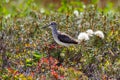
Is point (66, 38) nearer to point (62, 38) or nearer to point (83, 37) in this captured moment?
point (62, 38)

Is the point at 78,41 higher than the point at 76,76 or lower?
higher

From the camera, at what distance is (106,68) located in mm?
8039

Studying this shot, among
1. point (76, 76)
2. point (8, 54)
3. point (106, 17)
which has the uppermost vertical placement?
point (106, 17)

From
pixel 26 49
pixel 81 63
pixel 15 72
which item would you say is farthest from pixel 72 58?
pixel 15 72

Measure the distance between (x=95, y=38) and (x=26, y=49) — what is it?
107 centimetres

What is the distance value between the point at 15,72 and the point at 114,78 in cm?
129

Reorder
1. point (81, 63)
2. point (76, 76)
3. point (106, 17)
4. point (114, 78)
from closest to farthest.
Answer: point (76, 76) < point (114, 78) < point (81, 63) < point (106, 17)

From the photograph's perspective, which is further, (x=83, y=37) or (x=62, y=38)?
(x=62, y=38)

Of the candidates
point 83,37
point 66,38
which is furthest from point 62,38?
point 83,37

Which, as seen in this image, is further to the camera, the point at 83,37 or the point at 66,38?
the point at 66,38

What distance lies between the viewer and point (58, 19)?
10.7 meters

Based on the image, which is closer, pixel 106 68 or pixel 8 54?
pixel 106 68

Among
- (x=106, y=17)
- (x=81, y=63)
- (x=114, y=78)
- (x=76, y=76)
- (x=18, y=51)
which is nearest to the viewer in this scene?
(x=76, y=76)

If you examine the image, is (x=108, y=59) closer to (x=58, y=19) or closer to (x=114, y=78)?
(x=114, y=78)
